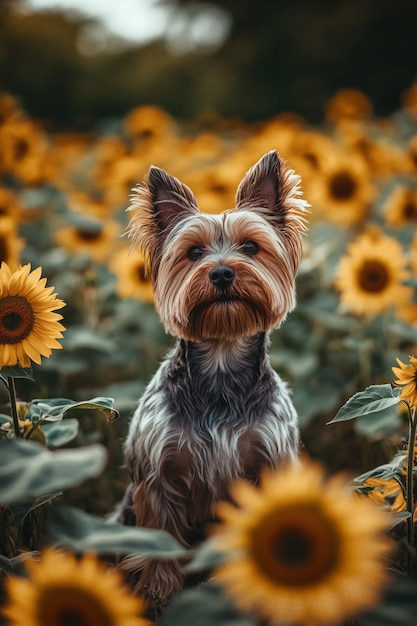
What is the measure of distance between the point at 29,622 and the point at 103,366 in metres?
4.39

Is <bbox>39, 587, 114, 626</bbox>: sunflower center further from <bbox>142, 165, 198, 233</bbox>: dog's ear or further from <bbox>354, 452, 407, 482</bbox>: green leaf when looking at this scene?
<bbox>142, 165, 198, 233</bbox>: dog's ear

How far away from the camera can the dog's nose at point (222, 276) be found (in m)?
2.83

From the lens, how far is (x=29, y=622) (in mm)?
1571

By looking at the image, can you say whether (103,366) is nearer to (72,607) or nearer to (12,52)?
(72,607)

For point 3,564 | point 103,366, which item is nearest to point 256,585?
point 3,564

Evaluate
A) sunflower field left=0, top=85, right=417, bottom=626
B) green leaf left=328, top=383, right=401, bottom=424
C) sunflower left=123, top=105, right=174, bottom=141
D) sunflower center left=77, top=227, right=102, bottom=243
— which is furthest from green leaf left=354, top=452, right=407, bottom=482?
sunflower left=123, top=105, right=174, bottom=141

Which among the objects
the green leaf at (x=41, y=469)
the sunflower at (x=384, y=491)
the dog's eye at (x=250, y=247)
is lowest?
the sunflower at (x=384, y=491)

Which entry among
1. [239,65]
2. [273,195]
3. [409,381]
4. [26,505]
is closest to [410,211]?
[273,195]

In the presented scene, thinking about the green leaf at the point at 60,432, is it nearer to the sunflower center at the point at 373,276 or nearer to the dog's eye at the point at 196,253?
the dog's eye at the point at 196,253

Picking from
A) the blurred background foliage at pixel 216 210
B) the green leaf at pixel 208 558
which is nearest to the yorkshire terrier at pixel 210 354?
the blurred background foliage at pixel 216 210

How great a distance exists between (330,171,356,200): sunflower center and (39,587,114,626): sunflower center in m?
4.16

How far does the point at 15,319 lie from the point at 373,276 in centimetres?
247

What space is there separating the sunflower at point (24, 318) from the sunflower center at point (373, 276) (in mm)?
2298

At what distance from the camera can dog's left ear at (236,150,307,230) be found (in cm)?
312
